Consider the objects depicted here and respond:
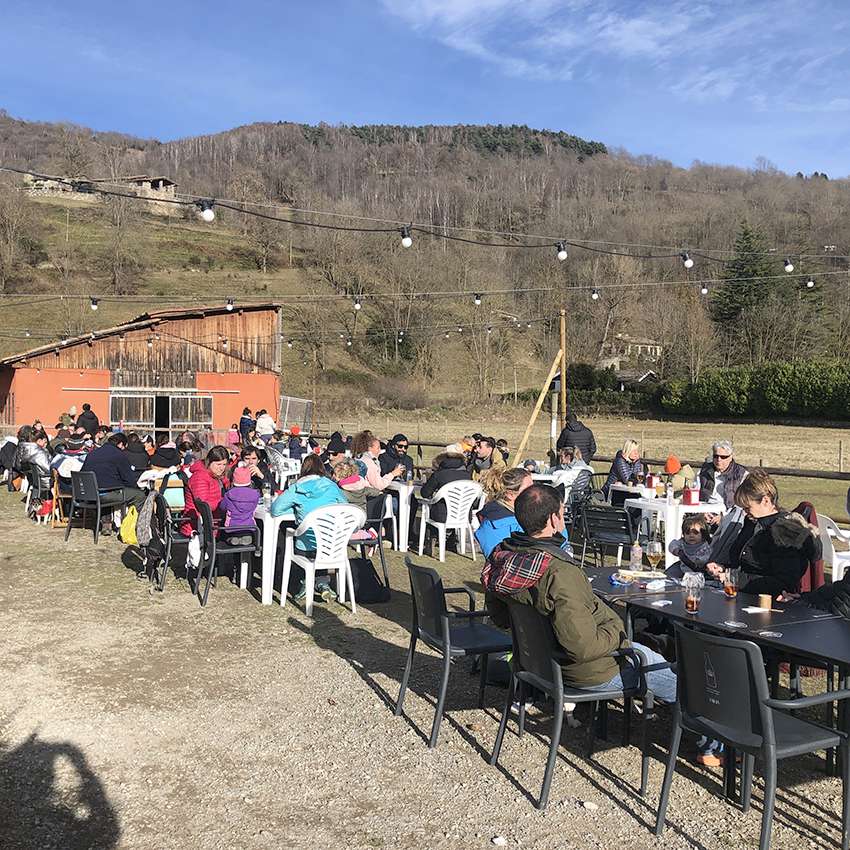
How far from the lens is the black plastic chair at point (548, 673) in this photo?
11.6 feet

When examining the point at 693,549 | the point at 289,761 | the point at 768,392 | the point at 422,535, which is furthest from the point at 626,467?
the point at 768,392

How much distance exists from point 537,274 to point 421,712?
59.7m

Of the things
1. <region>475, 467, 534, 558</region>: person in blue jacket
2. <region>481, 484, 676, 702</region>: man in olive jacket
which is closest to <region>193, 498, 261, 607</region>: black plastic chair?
<region>475, 467, 534, 558</region>: person in blue jacket

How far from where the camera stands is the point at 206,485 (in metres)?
7.59

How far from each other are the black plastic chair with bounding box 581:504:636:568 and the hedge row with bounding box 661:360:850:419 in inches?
1319

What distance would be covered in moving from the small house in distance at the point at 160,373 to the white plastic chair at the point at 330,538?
24112mm

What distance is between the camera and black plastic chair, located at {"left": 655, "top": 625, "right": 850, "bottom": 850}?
9.71ft

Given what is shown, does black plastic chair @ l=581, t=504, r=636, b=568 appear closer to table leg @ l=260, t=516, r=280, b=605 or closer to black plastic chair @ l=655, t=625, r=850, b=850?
table leg @ l=260, t=516, r=280, b=605

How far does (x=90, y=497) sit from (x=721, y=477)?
6986 millimetres

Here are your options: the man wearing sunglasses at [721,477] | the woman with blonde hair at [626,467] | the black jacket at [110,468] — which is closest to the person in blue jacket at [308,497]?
the man wearing sunglasses at [721,477]

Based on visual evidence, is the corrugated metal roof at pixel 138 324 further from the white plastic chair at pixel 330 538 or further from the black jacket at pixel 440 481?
the white plastic chair at pixel 330 538

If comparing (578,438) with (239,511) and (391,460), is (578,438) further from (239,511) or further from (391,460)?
(239,511)

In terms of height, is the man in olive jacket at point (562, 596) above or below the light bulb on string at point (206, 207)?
below

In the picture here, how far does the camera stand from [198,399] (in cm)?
3100
